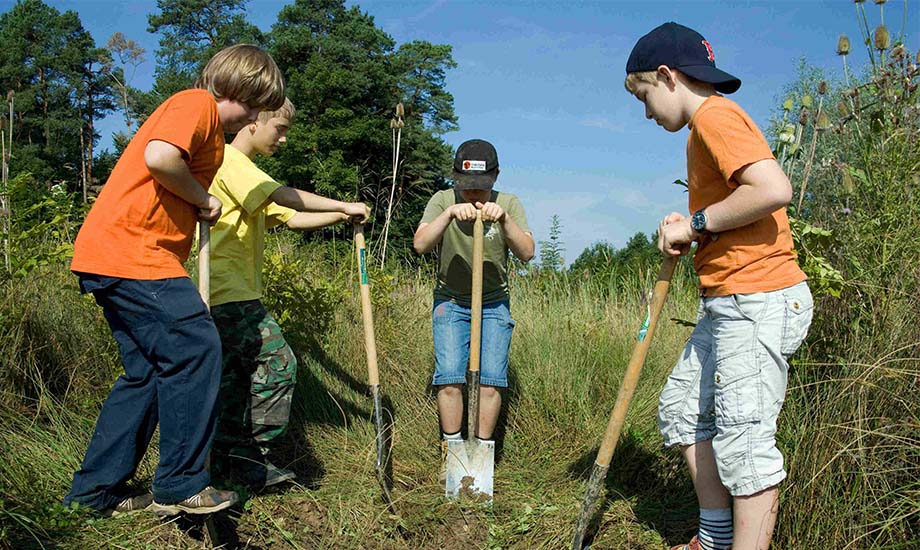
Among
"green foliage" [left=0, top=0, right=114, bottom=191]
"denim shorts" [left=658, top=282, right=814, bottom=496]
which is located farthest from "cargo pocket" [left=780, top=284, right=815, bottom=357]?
"green foliage" [left=0, top=0, right=114, bottom=191]

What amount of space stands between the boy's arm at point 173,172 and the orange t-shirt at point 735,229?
1.89 meters

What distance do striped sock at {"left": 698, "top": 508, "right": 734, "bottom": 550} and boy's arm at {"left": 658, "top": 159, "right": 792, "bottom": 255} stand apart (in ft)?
3.59

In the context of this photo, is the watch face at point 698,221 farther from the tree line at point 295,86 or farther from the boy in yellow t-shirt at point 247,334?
the tree line at point 295,86

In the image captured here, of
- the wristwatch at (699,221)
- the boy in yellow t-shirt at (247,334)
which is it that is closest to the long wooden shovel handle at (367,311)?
the boy in yellow t-shirt at (247,334)

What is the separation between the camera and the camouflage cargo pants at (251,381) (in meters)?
3.38

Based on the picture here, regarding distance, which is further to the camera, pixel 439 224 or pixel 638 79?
pixel 439 224

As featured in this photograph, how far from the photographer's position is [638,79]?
9.04ft

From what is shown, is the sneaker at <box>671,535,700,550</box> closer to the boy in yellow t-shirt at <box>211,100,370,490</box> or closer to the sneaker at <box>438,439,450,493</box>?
the sneaker at <box>438,439,450,493</box>

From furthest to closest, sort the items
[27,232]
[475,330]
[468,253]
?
[27,232], [468,253], [475,330]

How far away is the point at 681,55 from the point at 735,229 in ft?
2.20

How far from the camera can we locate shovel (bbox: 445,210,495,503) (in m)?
3.54

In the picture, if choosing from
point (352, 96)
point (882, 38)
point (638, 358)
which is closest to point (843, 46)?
point (882, 38)

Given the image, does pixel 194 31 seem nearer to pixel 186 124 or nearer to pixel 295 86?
pixel 295 86

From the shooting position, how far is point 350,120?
1576cm
